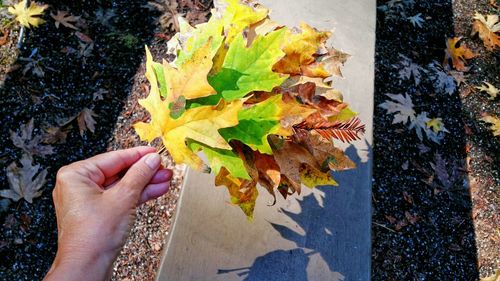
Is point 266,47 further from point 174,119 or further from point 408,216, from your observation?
point 408,216

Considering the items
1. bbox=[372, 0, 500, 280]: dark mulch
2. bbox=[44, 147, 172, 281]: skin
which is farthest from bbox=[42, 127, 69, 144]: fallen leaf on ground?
bbox=[372, 0, 500, 280]: dark mulch

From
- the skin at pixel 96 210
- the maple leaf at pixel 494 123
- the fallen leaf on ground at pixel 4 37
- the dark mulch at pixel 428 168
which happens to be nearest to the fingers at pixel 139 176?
the skin at pixel 96 210

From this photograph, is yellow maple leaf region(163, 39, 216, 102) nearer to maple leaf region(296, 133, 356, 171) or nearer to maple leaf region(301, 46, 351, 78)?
maple leaf region(296, 133, 356, 171)

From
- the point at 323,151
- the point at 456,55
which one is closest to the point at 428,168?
the point at 456,55

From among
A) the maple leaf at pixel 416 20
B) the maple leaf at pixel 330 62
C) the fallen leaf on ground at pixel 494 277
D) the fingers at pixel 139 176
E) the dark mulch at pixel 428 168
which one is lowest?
the fallen leaf on ground at pixel 494 277

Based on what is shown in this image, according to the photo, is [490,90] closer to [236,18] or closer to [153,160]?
[236,18]

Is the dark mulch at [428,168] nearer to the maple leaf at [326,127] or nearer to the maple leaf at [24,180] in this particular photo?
the maple leaf at [326,127]

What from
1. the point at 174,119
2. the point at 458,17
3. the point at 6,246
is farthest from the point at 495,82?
the point at 6,246
